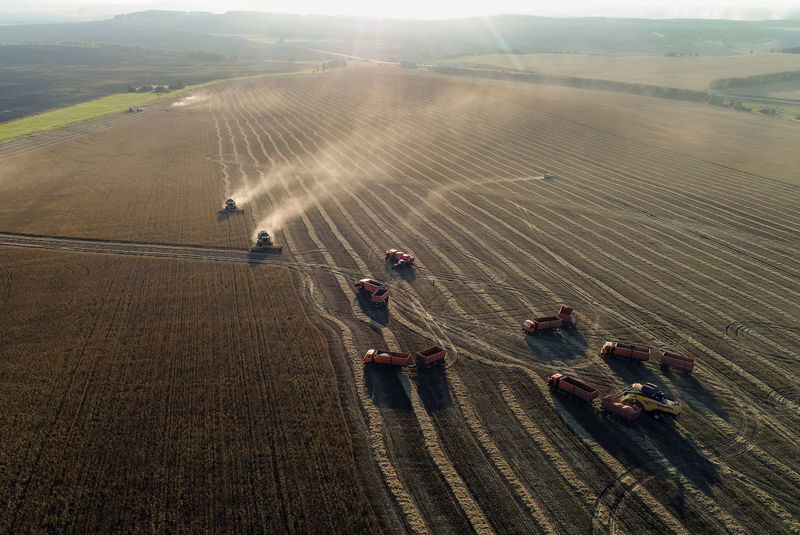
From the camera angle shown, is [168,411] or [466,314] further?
[466,314]

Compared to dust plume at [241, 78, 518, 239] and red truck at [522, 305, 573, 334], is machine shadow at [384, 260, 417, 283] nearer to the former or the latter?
red truck at [522, 305, 573, 334]

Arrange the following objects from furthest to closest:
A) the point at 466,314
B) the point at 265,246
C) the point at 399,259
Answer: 1. the point at 265,246
2. the point at 399,259
3. the point at 466,314

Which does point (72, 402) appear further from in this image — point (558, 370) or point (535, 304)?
point (535, 304)

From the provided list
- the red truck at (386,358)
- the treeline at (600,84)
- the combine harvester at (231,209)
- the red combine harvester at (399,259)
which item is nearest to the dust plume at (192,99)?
the combine harvester at (231,209)

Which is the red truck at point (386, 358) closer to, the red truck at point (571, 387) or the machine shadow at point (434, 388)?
the machine shadow at point (434, 388)

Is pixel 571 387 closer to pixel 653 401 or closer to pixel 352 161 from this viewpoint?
pixel 653 401

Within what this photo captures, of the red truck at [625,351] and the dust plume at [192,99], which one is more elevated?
the dust plume at [192,99]

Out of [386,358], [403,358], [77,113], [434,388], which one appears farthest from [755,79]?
[77,113]
